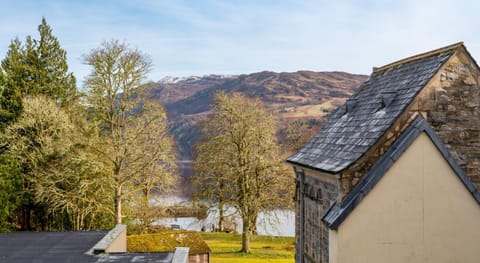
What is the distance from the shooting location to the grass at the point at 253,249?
2716 cm

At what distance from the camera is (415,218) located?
8766 mm

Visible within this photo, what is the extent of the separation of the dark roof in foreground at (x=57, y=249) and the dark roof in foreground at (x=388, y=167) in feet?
13.7

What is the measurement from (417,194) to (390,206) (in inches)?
23.7

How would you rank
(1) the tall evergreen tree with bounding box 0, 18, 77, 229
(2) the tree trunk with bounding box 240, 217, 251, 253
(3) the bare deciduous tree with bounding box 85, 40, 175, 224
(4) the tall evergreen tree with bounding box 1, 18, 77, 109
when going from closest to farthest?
(3) the bare deciduous tree with bounding box 85, 40, 175, 224 → (2) the tree trunk with bounding box 240, 217, 251, 253 → (1) the tall evergreen tree with bounding box 0, 18, 77, 229 → (4) the tall evergreen tree with bounding box 1, 18, 77, 109

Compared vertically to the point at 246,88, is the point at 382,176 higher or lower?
lower

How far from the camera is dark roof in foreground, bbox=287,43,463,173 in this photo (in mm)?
9445

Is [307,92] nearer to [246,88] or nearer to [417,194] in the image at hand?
[246,88]

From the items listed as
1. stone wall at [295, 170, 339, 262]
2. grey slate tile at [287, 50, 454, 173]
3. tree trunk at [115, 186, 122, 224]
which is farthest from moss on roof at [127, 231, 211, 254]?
grey slate tile at [287, 50, 454, 173]

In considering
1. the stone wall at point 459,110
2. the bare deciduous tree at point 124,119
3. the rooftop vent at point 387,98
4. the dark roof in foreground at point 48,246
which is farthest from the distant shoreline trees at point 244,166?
the stone wall at point 459,110

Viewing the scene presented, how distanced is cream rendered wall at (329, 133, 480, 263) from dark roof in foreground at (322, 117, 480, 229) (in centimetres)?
9

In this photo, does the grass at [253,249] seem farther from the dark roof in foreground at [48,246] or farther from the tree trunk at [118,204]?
the dark roof in foreground at [48,246]

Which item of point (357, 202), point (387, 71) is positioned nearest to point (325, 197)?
point (357, 202)

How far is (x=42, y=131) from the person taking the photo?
2848 cm

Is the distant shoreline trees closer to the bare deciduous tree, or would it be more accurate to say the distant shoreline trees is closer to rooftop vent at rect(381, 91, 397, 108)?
the bare deciduous tree
